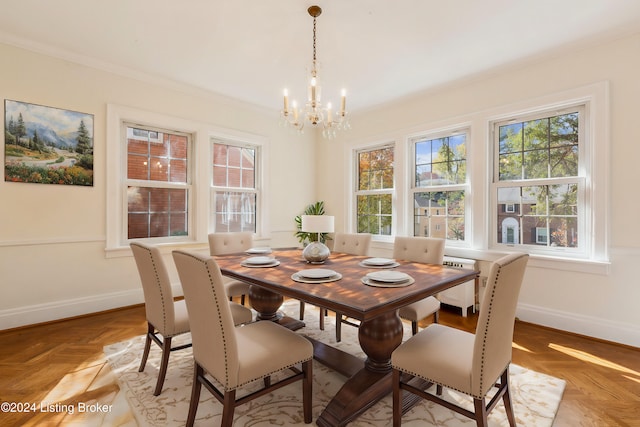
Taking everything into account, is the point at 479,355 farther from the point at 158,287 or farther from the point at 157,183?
the point at 157,183

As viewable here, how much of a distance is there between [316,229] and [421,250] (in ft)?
3.39

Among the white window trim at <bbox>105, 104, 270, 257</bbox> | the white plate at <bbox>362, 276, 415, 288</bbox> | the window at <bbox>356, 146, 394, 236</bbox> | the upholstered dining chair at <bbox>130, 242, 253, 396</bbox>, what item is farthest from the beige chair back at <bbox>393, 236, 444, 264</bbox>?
the white window trim at <bbox>105, 104, 270, 257</bbox>

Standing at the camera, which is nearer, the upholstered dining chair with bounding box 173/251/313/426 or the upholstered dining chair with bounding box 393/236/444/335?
Result: the upholstered dining chair with bounding box 173/251/313/426

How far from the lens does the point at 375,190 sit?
486cm

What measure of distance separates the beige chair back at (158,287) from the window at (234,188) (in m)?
2.42

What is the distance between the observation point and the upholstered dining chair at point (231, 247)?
2.95 meters

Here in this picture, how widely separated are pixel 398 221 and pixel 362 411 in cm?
304

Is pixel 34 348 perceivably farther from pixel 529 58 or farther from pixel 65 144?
pixel 529 58

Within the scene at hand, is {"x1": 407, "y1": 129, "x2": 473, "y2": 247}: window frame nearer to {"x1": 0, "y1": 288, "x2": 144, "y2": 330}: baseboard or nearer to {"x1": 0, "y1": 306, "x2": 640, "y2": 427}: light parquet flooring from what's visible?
{"x1": 0, "y1": 306, "x2": 640, "y2": 427}: light parquet flooring

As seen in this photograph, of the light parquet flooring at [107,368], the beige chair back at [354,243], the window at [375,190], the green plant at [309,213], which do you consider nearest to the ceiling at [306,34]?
the window at [375,190]

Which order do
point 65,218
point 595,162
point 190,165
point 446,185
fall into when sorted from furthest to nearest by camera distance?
point 190,165 → point 446,185 → point 65,218 → point 595,162

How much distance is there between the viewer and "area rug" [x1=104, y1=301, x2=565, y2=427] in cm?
173

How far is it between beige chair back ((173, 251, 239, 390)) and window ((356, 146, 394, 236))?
357cm

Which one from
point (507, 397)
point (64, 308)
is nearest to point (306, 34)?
point (507, 397)
